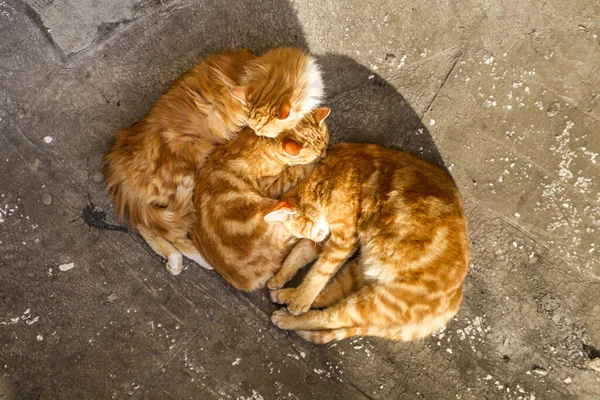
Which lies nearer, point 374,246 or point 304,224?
point 374,246

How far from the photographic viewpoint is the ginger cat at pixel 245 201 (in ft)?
8.98

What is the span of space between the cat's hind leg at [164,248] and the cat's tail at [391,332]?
102 cm

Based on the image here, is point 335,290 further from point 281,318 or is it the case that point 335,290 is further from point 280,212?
point 280,212

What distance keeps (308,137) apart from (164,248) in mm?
1269

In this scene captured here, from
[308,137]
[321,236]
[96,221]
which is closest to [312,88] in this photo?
[308,137]

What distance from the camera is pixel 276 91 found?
2.67 meters

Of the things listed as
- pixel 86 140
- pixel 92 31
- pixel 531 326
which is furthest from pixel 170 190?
pixel 531 326

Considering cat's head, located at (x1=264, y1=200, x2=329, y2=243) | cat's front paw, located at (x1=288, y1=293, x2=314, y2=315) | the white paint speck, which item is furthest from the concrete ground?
cat's head, located at (x1=264, y1=200, x2=329, y2=243)

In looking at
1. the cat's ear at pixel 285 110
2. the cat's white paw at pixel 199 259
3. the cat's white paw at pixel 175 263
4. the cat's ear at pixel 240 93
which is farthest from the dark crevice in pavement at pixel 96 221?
the cat's ear at pixel 285 110

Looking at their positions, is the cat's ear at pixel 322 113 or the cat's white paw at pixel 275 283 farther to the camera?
the cat's white paw at pixel 275 283

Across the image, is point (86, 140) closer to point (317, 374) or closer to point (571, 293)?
point (317, 374)

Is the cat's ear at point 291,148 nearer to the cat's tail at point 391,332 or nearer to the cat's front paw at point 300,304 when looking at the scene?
the cat's front paw at point 300,304

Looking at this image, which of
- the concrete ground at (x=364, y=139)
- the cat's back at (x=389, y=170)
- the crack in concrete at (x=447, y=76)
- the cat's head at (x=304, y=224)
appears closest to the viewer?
the cat's back at (x=389, y=170)

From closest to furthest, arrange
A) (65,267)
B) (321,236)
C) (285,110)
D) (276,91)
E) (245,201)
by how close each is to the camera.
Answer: (285,110)
(276,91)
(245,201)
(321,236)
(65,267)
